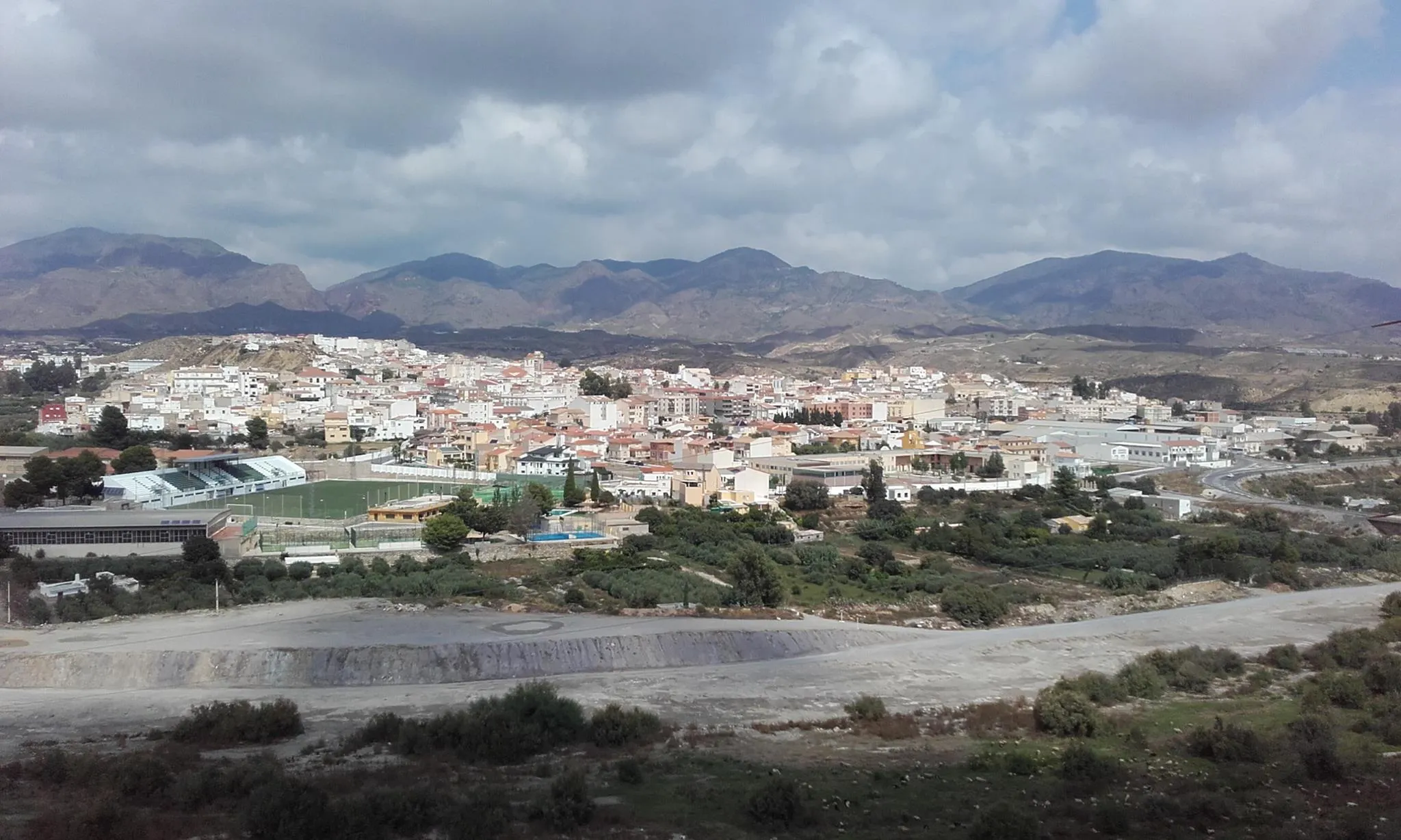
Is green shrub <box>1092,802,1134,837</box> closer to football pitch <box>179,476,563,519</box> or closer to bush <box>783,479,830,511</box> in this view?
football pitch <box>179,476,563,519</box>

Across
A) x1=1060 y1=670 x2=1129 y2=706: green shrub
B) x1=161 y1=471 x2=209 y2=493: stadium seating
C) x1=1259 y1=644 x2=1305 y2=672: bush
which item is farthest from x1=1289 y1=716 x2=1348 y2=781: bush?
x1=161 y1=471 x2=209 y2=493: stadium seating

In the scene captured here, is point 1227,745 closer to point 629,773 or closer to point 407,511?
point 629,773

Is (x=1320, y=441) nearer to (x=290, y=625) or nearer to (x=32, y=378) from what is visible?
(x=290, y=625)

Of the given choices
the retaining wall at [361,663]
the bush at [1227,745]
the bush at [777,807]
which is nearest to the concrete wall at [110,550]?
the retaining wall at [361,663]

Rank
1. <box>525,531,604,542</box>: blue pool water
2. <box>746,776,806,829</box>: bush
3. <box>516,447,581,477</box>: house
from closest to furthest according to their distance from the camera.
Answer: <box>746,776,806,829</box>: bush
<box>525,531,604,542</box>: blue pool water
<box>516,447,581,477</box>: house

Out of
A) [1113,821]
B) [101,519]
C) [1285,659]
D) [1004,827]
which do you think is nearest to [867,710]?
[1113,821]
